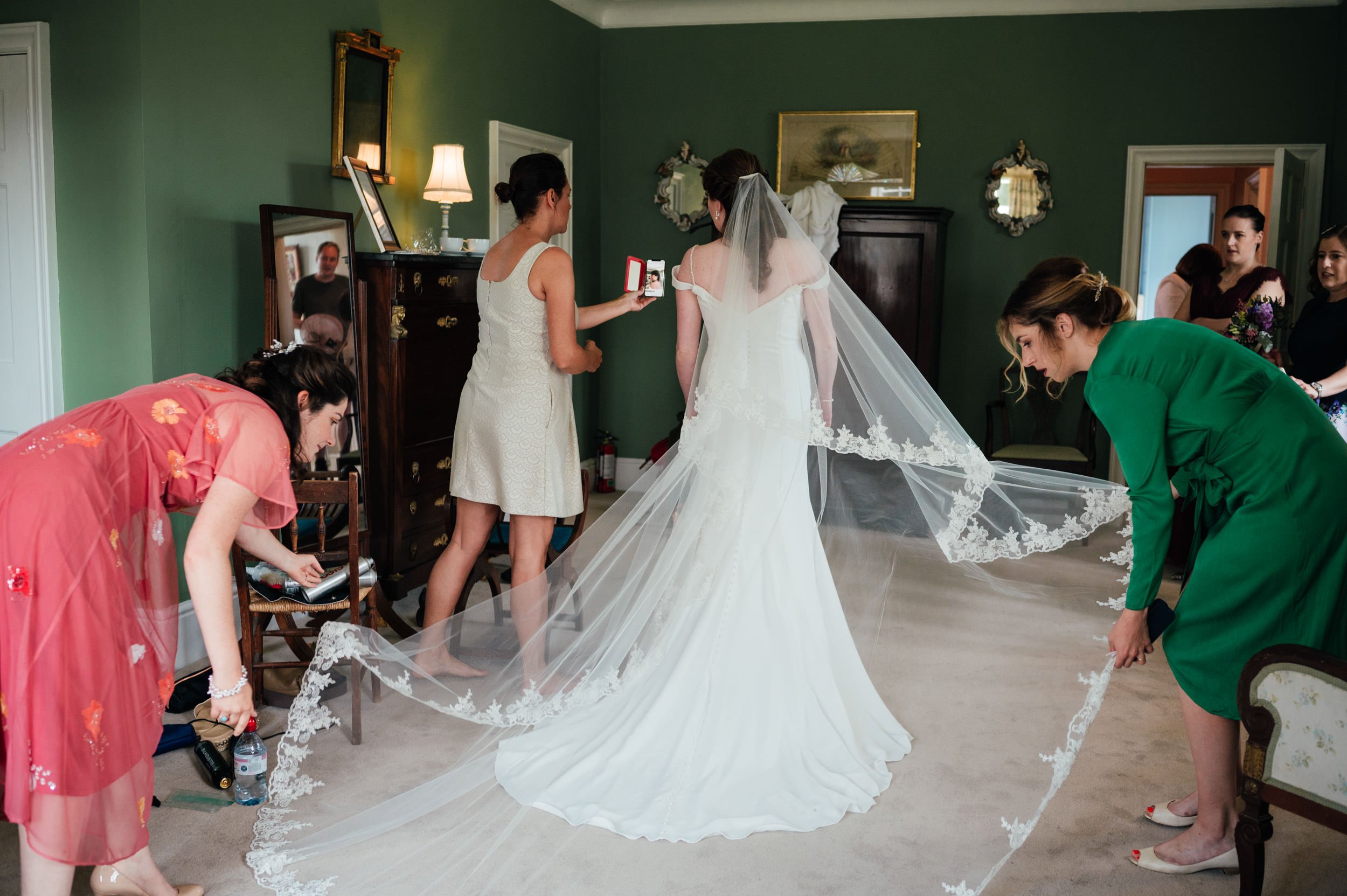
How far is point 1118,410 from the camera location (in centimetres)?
205

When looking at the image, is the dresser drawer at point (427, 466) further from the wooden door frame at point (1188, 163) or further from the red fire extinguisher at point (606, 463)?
the wooden door frame at point (1188, 163)

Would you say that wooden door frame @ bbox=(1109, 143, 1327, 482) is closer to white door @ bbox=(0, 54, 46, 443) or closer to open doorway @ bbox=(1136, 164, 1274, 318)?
open doorway @ bbox=(1136, 164, 1274, 318)

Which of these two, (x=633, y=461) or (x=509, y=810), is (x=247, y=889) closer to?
(x=509, y=810)

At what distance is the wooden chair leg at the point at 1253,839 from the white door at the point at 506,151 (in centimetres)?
407

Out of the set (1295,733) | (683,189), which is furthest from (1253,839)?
(683,189)

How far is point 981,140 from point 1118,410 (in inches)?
188

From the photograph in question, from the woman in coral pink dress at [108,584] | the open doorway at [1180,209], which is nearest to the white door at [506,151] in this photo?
the woman in coral pink dress at [108,584]

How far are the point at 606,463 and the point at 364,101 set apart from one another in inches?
125

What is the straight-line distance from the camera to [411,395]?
4.14m

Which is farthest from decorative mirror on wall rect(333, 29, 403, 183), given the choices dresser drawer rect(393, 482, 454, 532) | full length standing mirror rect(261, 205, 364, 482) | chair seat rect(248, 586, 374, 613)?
chair seat rect(248, 586, 374, 613)

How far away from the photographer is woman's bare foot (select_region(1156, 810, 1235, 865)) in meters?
2.38

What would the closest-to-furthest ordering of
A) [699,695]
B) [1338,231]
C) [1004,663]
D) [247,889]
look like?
[247,889] < [1004,663] < [699,695] < [1338,231]

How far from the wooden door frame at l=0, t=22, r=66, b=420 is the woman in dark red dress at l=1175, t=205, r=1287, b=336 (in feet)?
15.2

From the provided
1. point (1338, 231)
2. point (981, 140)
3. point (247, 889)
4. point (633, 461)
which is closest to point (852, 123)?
point (981, 140)
